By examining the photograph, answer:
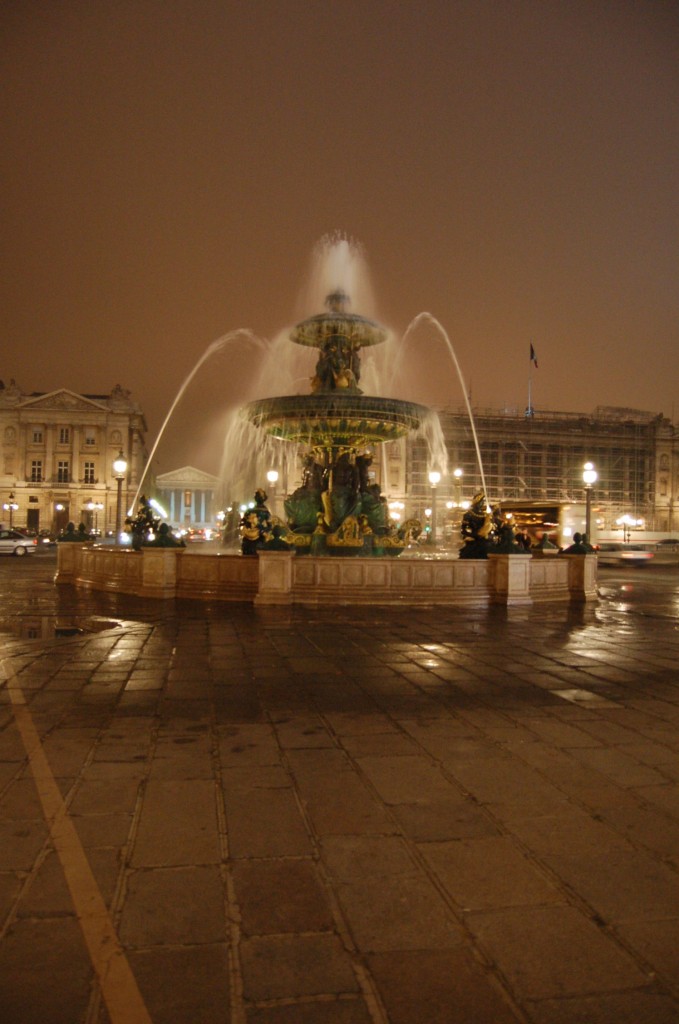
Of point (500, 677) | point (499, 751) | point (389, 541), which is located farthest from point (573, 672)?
point (389, 541)

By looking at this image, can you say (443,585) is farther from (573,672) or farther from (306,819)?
(306,819)

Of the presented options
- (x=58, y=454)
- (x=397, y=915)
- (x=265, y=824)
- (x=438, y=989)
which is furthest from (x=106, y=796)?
(x=58, y=454)

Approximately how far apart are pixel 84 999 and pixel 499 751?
135 inches

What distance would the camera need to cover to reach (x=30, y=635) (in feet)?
35.4

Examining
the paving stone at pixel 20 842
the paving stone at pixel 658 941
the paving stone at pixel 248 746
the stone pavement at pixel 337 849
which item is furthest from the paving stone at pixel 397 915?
the paving stone at pixel 248 746

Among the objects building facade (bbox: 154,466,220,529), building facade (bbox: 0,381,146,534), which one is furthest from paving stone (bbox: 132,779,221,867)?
building facade (bbox: 154,466,220,529)

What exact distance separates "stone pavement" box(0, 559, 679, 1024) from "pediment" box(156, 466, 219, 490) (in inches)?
4844

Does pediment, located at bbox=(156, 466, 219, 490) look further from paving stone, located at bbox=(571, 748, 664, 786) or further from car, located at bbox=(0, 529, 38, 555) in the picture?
paving stone, located at bbox=(571, 748, 664, 786)

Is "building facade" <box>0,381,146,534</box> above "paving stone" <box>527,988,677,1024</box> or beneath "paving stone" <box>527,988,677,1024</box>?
above

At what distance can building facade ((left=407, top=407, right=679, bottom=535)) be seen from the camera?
79.7 meters

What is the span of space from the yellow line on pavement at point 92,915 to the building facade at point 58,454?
91.8m

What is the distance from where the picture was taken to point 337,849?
3707mm

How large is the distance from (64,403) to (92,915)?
328 feet

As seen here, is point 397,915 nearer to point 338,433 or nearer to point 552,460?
point 338,433
